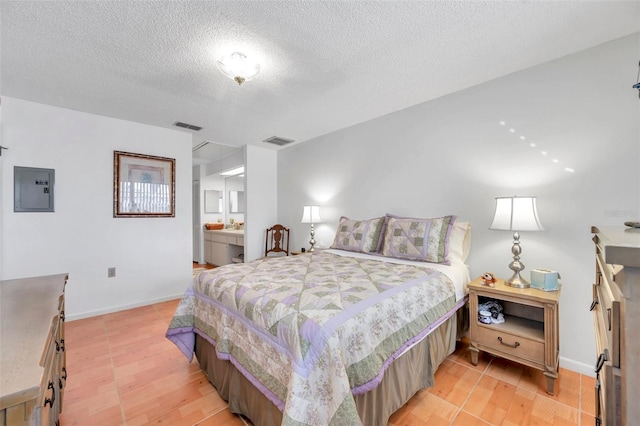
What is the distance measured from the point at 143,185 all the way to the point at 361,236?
9.75ft

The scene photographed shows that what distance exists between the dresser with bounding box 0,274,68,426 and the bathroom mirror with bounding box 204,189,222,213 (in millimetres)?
5176

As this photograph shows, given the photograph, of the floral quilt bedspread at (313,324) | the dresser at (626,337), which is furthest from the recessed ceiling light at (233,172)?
the dresser at (626,337)

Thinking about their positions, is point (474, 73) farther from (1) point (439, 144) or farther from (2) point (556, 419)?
(2) point (556, 419)

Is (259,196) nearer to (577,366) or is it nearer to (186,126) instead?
(186,126)

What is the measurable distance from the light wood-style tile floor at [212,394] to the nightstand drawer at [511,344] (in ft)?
0.68

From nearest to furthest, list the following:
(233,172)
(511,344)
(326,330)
Result: (326,330) < (511,344) < (233,172)

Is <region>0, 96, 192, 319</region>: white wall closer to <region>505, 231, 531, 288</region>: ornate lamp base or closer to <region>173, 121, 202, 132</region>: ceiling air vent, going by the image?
<region>173, 121, 202, 132</region>: ceiling air vent

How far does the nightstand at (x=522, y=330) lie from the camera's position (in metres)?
1.73

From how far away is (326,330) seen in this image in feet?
3.68

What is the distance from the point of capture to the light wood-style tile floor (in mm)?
1558

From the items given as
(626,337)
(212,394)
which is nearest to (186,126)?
(212,394)

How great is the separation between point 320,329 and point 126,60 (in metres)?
2.47

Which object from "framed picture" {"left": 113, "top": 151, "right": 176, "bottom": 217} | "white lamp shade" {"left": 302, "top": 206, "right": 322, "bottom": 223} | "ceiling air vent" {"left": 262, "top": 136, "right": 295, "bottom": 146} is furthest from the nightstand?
"framed picture" {"left": 113, "top": 151, "right": 176, "bottom": 217}

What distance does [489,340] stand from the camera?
200cm
